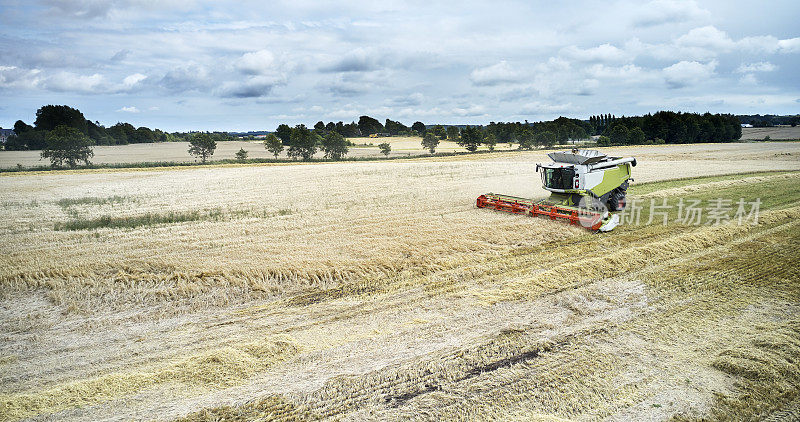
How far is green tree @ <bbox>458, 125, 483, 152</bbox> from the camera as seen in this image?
71.4 meters

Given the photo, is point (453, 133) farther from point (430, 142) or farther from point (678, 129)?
point (678, 129)

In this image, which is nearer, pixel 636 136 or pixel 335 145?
pixel 335 145

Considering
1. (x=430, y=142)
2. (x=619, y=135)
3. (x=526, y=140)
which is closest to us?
(x=430, y=142)

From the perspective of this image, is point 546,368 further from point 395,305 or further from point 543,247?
point 543,247

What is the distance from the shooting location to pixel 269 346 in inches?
260

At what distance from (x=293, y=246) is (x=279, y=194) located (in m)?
11.2

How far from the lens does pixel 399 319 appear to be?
7496 millimetres

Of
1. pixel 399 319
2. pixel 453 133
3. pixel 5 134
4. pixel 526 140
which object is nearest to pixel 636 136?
pixel 526 140

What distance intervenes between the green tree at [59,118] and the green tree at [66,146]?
1999 millimetres

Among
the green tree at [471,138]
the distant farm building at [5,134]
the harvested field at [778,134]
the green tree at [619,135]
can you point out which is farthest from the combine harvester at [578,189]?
the harvested field at [778,134]

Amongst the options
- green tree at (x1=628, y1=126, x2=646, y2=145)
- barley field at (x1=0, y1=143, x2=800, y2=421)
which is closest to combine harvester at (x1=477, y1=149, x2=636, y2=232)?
barley field at (x1=0, y1=143, x2=800, y2=421)

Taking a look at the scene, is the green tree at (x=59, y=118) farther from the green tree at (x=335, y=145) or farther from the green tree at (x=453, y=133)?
the green tree at (x=453, y=133)

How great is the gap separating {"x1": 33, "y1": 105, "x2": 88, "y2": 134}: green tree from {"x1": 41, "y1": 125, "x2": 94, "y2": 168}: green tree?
1999 millimetres

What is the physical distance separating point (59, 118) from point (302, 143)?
82.7 ft
